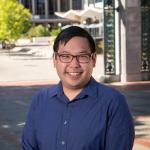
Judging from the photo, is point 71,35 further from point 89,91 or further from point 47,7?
point 47,7

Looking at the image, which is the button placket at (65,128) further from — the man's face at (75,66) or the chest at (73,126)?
the man's face at (75,66)

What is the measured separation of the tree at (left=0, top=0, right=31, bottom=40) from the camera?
2002 inches

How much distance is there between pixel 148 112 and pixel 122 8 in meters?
8.49

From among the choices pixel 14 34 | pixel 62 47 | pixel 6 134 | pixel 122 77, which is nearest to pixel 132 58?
pixel 122 77

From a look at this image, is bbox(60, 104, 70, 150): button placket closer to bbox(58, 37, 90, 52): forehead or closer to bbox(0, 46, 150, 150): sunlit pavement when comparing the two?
bbox(58, 37, 90, 52): forehead

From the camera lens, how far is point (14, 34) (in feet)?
167

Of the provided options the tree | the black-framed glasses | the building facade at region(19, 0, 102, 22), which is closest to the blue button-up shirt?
the black-framed glasses

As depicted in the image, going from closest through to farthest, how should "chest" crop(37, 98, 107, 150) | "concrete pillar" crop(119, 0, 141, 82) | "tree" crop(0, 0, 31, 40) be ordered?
"chest" crop(37, 98, 107, 150)
"concrete pillar" crop(119, 0, 141, 82)
"tree" crop(0, 0, 31, 40)

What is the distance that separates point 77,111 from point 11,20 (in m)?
49.8

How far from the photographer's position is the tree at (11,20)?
50847mm

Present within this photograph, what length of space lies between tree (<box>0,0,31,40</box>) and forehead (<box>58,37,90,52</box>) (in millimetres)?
48228

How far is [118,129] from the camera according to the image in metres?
2.74

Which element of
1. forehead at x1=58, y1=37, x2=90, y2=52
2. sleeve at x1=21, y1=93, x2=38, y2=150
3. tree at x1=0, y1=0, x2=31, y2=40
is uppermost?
tree at x1=0, y1=0, x2=31, y2=40

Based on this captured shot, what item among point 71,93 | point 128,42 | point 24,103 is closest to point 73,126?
point 71,93
